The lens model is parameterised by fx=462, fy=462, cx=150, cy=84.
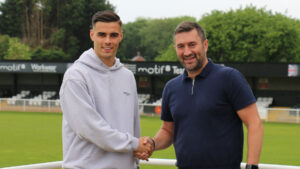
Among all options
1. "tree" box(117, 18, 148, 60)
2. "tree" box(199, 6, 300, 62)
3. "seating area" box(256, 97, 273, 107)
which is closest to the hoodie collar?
"seating area" box(256, 97, 273, 107)

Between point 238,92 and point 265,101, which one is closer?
point 238,92

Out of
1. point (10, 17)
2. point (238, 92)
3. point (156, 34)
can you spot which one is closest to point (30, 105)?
point (238, 92)

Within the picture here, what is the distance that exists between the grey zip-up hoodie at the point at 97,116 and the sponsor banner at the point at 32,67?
28.5m

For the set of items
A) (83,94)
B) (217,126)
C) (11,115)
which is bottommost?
(11,115)

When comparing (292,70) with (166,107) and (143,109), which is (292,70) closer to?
(143,109)

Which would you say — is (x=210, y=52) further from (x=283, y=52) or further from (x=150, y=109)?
(x=150, y=109)

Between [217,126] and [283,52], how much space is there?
1854 inches

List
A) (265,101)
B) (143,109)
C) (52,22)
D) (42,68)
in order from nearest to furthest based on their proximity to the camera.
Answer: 1. (143,109)
2. (265,101)
3. (42,68)
4. (52,22)

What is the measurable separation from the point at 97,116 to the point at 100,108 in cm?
13

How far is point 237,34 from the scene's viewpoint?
48156mm

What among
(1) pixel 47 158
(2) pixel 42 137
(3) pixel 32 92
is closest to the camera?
(1) pixel 47 158

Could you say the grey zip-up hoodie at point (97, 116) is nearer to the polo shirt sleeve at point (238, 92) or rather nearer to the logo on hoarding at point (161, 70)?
the polo shirt sleeve at point (238, 92)

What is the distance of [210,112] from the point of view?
3318 mm

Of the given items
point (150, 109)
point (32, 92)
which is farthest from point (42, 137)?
point (32, 92)
